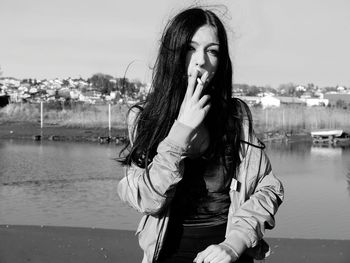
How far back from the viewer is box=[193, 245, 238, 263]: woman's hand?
153cm

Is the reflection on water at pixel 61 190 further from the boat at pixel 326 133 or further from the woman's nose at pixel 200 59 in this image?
the boat at pixel 326 133

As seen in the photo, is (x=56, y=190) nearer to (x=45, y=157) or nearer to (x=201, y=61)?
(x=45, y=157)

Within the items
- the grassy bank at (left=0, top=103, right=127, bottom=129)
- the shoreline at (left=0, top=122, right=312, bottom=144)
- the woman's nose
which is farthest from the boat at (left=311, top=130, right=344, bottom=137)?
the woman's nose

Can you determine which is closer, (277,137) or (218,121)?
(218,121)

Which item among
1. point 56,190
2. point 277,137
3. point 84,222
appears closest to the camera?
point 84,222

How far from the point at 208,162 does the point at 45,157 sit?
25.9 metres

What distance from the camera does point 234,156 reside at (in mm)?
1768

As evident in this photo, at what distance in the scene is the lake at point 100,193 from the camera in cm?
1083

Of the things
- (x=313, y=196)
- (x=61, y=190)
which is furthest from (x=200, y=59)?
(x=61, y=190)

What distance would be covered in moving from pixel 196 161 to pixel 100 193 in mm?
13802

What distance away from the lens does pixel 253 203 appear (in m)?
1.66

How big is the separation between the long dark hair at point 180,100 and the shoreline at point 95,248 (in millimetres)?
5055

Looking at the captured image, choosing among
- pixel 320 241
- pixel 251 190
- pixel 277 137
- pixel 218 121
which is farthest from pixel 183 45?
pixel 277 137

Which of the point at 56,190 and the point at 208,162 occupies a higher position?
the point at 208,162
